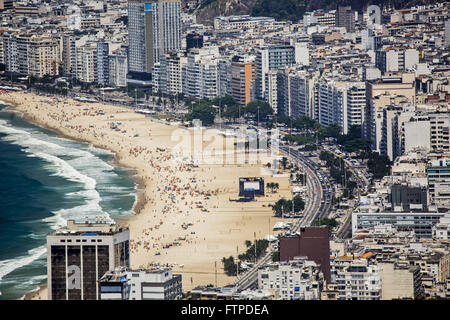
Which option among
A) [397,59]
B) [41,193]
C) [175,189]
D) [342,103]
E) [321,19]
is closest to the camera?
[41,193]

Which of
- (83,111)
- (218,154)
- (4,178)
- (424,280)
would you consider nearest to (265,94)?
(83,111)

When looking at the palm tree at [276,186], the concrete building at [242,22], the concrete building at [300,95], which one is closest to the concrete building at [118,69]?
the concrete building at [300,95]

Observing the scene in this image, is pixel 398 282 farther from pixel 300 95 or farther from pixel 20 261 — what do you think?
pixel 300 95

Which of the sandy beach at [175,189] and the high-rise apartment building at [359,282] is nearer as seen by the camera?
the high-rise apartment building at [359,282]

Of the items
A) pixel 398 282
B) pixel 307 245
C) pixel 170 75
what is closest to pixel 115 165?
pixel 307 245

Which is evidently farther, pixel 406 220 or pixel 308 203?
pixel 308 203

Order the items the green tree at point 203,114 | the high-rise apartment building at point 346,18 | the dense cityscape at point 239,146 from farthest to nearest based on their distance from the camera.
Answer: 1. the high-rise apartment building at point 346,18
2. the green tree at point 203,114
3. the dense cityscape at point 239,146

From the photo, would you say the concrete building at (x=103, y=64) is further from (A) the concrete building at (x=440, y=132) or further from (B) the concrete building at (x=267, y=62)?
(A) the concrete building at (x=440, y=132)

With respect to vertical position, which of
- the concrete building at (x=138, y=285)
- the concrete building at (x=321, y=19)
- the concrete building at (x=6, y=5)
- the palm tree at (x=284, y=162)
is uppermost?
the concrete building at (x=6, y=5)
